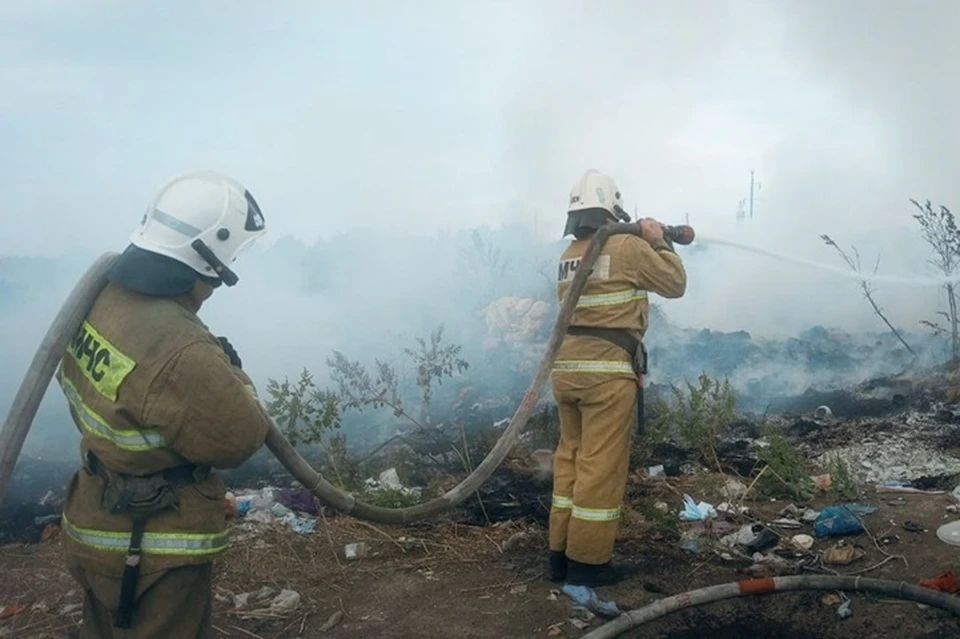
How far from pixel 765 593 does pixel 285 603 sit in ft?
7.83

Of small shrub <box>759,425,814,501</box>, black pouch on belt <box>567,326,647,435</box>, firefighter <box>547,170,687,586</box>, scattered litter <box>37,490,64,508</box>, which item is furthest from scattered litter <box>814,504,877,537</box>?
scattered litter <box>37,490,64,508</box>

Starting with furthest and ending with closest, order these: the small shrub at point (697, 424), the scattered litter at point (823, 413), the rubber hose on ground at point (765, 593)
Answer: the scattered litter at point (823, 413)
the small shrub at point (697, 424)
the rubber hose on ground at point (765, 593)

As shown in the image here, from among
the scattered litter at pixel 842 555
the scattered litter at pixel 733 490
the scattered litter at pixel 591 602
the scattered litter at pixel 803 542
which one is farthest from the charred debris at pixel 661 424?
the scattered litter at pixel 591 602

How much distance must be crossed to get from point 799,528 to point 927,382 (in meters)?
4.63

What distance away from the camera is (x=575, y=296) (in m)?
4.38

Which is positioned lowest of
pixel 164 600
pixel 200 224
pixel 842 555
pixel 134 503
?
pixel 842 555

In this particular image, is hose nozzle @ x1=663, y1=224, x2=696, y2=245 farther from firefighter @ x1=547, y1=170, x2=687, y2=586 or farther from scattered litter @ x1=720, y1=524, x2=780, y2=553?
scattered litter @ x1=720, y1=524, x2=780, y2=553

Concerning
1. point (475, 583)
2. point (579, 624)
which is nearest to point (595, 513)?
point (579, 624)

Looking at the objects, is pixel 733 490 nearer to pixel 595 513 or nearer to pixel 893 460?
pixel 893 460

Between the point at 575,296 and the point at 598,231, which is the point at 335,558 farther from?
the point at 598,231

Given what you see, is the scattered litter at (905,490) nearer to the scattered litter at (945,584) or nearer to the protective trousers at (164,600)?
the scattered litter at (945,584)

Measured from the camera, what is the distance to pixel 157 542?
254 cm

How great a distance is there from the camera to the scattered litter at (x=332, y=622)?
406cm

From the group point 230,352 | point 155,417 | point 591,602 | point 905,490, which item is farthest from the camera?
point 905,490
